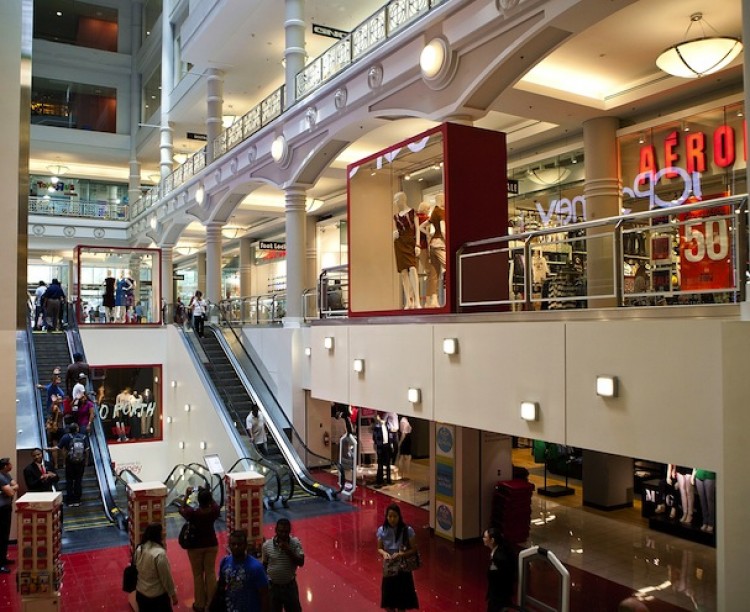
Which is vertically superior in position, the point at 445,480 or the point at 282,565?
the point at 282,565

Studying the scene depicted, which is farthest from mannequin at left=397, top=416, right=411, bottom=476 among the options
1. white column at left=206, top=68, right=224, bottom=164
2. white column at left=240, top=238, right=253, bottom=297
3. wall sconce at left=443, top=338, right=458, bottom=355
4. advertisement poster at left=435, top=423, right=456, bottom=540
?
white column at left=240, top=238, right=253, bottom=297

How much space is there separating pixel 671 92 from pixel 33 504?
10.6m

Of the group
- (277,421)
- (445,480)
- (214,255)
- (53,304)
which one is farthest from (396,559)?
(214,255)

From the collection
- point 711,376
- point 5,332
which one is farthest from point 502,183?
point 5,332

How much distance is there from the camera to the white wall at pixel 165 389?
17.3 m

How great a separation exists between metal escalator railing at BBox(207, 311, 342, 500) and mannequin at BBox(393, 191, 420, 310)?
4.09m

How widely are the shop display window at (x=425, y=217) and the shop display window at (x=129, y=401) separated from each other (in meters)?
11.4

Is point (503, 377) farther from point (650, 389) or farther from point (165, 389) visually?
point (165, 389)

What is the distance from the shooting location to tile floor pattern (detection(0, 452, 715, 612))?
316 inches

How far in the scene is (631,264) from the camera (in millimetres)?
6633

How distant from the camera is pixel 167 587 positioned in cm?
628

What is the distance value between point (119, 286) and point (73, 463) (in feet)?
30.2

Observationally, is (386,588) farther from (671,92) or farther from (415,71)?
(671,92)

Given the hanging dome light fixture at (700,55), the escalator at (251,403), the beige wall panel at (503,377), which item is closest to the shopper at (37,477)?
the escalator at (251,403)
